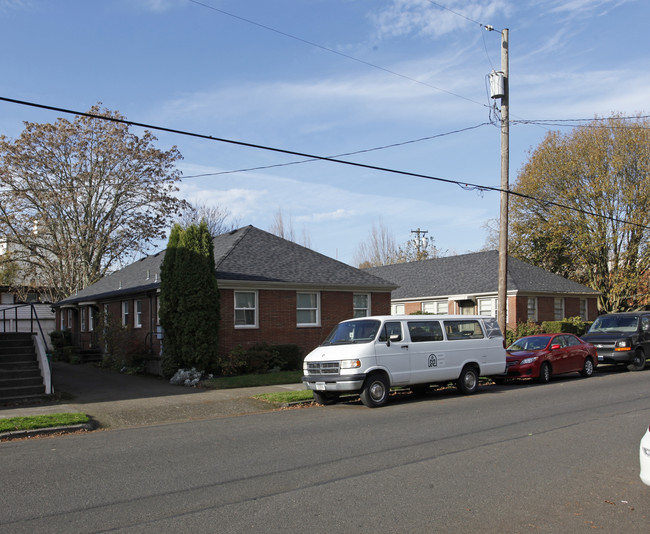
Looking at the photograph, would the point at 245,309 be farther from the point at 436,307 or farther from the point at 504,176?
the point at 436,307

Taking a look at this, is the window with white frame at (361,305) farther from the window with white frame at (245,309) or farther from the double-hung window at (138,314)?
the double-hung window at (138,314)

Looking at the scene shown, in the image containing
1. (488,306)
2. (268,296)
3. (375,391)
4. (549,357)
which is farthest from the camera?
(488,306)

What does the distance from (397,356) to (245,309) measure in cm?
926

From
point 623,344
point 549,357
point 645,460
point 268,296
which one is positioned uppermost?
point 268,296

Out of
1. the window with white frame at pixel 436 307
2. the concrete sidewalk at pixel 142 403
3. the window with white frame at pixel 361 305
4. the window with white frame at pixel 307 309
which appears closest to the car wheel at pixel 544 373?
the concrete sidewalk at pixel 142 403

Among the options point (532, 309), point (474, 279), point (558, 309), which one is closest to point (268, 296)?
point (474, 279)

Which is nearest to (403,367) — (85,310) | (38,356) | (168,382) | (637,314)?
(168,382)

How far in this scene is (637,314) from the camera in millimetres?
22250

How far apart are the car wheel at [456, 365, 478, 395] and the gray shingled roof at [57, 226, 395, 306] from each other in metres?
8.75

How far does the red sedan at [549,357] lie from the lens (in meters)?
17.9

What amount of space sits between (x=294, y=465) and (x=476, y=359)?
8.78 m

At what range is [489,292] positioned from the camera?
106 ft

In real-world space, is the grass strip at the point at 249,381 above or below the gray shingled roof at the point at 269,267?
below

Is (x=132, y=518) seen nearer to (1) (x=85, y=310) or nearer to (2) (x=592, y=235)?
(1) (x=85, y=310)
